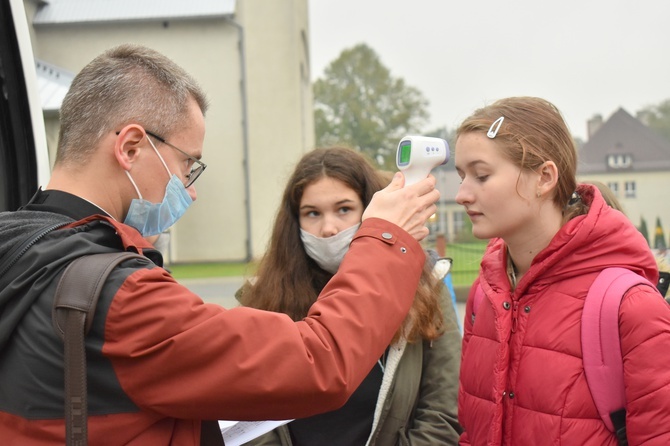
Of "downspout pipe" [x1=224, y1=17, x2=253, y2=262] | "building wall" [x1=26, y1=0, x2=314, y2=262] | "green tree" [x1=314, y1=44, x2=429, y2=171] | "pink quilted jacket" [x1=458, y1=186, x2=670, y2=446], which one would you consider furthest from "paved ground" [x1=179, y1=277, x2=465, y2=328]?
"green tree" [x1=314, y1=44, x2=429, y2=171]

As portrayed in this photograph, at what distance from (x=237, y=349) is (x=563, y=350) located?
3.49ft

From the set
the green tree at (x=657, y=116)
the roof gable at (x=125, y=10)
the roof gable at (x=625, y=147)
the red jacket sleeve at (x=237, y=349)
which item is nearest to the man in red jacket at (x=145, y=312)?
the red jacket sleeve at (x=237, y=349)

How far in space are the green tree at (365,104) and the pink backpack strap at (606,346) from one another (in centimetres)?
4968

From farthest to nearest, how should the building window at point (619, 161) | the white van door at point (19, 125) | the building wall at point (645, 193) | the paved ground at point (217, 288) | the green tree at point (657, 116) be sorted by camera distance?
the green tree at point (657, 116)
the building window at point (619, 161)
the building wall at point (645, 193)
the paved ground at point (217, 288)
the white van door at point (19, 125)

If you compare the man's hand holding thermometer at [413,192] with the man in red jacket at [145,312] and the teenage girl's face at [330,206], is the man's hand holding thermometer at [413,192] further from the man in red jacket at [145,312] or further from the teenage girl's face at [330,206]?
the teenage girl's face at [330,206]

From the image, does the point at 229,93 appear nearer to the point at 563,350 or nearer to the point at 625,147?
the point at 625,147

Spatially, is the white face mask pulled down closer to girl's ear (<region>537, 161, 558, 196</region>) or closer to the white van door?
girl's ear (<region>537, 161, 558, 196</region>)

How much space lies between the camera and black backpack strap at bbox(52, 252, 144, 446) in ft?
4.67

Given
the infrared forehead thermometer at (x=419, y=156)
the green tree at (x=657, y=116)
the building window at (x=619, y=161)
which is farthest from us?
the green tree at (x=657, y=116)

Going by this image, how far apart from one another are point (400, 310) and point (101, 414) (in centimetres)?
76

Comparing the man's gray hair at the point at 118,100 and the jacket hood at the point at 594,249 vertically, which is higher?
the man's gray hair at the point at 118,100

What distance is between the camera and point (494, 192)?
2236 millimetres

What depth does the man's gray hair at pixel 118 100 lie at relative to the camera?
1759mm

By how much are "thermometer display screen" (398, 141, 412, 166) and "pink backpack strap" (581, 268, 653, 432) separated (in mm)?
693
